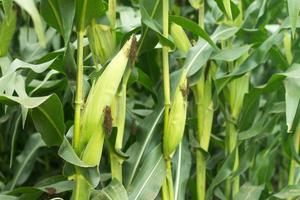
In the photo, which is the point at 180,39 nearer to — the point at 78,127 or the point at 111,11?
the point at 111,11

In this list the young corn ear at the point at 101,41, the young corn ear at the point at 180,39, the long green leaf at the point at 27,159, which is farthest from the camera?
the long green leaf at the point at 27,159

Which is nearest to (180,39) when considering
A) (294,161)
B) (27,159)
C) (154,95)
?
(154,95)

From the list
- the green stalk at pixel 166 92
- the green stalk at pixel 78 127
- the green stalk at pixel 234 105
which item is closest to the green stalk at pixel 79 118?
the green stalk at pixel 78 127

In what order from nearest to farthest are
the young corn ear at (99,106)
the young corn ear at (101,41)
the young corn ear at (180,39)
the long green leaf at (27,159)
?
the young corn ear at (99,106)
the young corn ear at (101,41)
the young corn ear at (180,39)
the long green leaf at (27,159)

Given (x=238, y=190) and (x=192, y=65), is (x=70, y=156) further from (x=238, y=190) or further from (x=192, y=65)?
(x=238, y=190)

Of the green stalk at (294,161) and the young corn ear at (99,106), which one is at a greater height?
the young corn ear at (99,106)

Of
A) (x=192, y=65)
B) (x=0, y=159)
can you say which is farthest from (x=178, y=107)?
(x=0, y=159)

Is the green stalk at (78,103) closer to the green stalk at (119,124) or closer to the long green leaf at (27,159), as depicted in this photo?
the green stalk at (119,124)

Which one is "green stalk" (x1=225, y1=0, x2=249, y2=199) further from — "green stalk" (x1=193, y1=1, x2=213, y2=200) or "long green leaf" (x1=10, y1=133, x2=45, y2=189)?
"long green leaf" (x1=10, y1=133, x2=45, y2=189)
